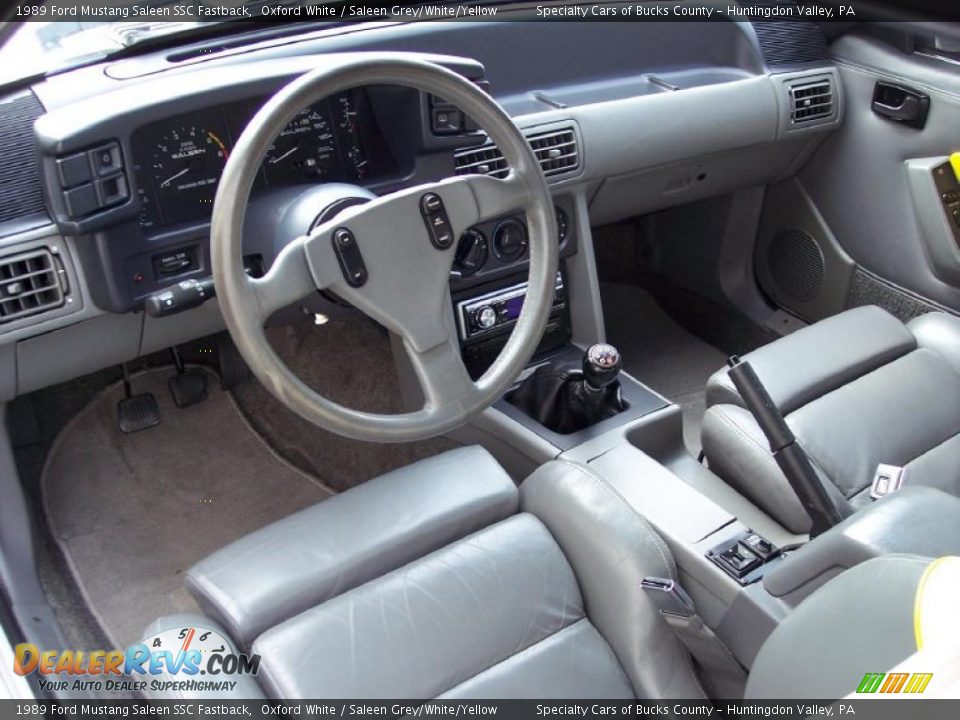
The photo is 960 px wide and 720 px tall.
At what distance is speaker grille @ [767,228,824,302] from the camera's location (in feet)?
8.89

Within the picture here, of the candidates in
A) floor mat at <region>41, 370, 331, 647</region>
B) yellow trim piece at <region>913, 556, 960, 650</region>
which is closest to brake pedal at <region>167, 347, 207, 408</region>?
floor mat at <region>41, 370, 331, 647</region>

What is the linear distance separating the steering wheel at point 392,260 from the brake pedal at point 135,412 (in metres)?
1.16

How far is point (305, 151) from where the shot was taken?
68.2 inches

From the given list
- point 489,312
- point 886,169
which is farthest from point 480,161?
point 886,169

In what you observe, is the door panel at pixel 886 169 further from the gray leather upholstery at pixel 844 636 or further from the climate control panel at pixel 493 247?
the gray leather upholstery at pixel 844 636

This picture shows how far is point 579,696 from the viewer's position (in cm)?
129

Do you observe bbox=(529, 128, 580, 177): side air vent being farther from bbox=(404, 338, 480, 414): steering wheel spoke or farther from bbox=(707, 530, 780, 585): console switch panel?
bbox=(707, 530, 780, 585): console switch panel

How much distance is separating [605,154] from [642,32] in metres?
0.41

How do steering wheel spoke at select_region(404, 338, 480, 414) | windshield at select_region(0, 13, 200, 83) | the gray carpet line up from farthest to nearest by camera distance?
1. the gray carpet
2. windshield at select_region(0, 13, 200, 83)
3. steering wheel spoke at select_region(404, 338, 480, 414)

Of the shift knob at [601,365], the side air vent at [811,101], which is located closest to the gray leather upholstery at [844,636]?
the shift knob at [601,365]

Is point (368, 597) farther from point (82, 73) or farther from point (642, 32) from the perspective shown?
point (642, 32)

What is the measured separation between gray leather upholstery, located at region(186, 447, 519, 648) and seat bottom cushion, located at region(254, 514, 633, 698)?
0.10 feet

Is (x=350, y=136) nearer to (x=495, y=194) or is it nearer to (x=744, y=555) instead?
(x=495, y=194)

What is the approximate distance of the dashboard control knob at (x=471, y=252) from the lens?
6.52ft
